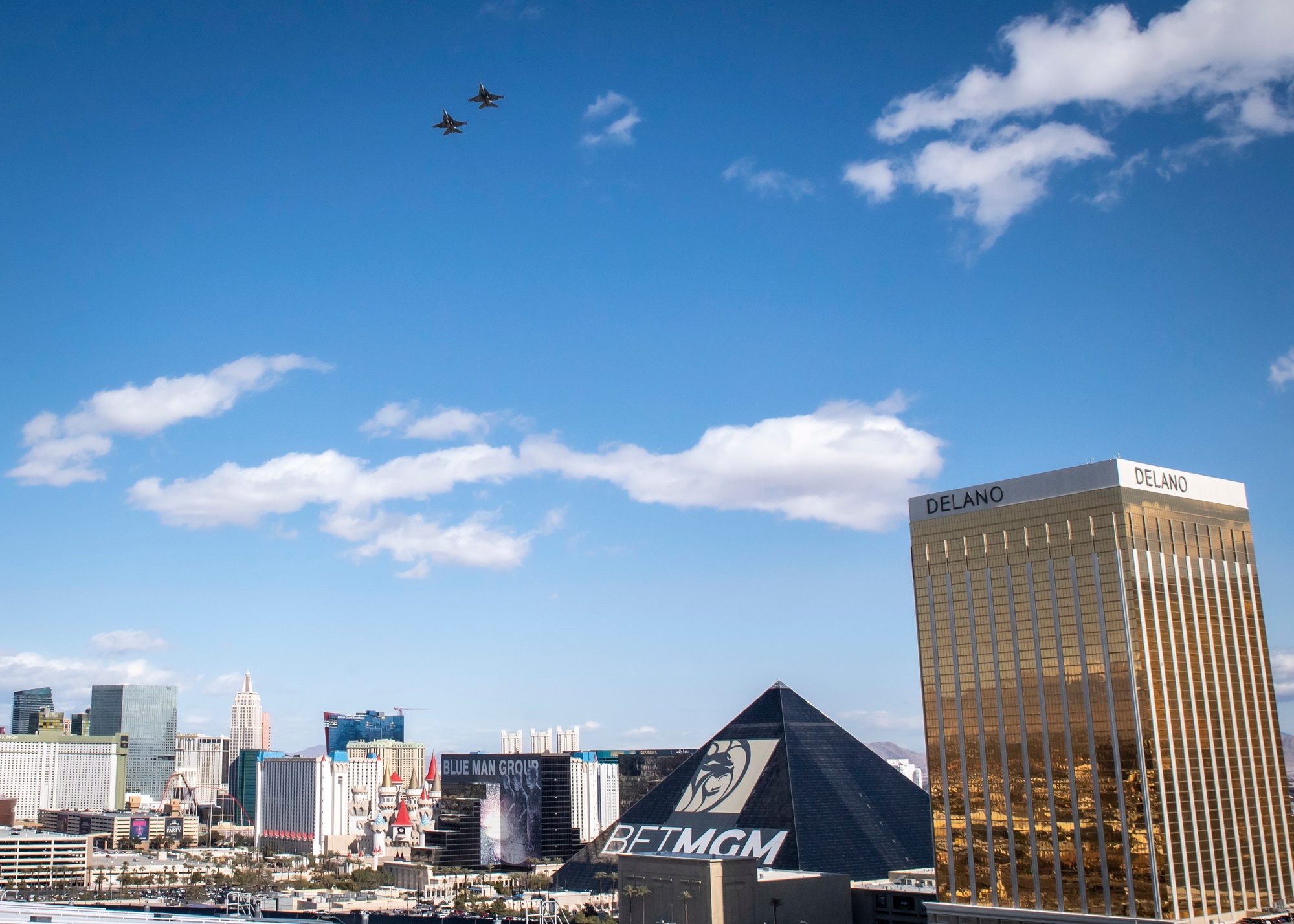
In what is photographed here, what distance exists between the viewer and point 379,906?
155m

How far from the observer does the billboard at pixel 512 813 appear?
194 m

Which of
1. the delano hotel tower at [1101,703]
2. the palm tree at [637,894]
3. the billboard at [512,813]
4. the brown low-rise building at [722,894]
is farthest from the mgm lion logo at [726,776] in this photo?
the billboard at [512,813]

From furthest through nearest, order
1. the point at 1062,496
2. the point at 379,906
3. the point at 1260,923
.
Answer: the point at 379,906 < the point at 1062,496 < the point at 1260,923

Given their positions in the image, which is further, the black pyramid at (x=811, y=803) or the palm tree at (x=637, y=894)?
the black pyramid at (x=811, y=803)

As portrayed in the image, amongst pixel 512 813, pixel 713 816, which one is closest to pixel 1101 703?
Answer: pixel 713 816

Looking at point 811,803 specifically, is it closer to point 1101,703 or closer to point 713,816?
point 713,816

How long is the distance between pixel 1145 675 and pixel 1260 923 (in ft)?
67.2

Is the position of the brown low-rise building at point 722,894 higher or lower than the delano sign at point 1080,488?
lower

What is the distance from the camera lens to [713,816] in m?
128

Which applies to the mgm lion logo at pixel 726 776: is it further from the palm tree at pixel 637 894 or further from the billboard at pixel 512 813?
the billboard at pixel 512 813

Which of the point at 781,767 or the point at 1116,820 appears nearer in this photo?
the point at 1116,820

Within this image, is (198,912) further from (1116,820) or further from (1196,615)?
(1196,615)

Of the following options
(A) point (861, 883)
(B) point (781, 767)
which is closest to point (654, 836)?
(B) point (781, 767)

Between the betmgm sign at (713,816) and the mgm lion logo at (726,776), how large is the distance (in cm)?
7
